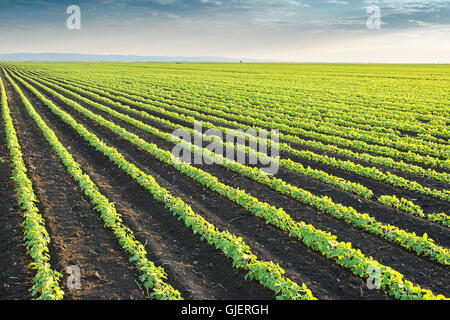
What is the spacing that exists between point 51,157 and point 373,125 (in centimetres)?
1584

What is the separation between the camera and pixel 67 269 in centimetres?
636

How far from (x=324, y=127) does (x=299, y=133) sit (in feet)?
5.32

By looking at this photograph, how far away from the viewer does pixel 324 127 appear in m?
17.0

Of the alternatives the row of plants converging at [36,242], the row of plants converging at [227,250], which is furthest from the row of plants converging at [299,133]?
the row of plants converging at [36,242]

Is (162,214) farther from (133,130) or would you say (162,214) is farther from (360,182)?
(133,130)

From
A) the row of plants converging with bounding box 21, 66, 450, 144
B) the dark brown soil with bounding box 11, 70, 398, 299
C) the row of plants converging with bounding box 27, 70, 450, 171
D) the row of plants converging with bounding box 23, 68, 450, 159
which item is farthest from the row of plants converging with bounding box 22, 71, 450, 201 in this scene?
the row of plants converging with bounding box 21, 66, 450, 144

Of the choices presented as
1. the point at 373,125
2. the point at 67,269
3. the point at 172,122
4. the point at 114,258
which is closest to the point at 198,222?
the point at 114,258

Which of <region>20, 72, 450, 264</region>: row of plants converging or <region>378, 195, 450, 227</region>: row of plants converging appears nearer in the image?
<region>20, 72, 450, 264</region>: row of plants converging

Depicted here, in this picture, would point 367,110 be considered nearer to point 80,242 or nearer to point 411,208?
point 411,208

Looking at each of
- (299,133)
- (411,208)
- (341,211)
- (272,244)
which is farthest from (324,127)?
(272,244)

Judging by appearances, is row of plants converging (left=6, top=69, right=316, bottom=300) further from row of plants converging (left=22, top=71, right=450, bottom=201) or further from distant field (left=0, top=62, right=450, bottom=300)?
row of plants converging (left=22, top=71, right=450, bottom=201)

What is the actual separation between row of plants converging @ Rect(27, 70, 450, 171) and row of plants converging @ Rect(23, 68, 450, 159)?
0.08 m

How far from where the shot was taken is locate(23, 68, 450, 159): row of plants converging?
44.7 ft

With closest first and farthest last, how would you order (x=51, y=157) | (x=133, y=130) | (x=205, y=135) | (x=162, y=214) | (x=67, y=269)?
(x=67, y=269) → (x=162, y=214) → (x=51, y=157) → (x=205, y=135) → (x=133, y=130)
